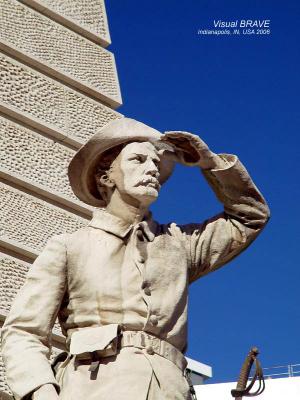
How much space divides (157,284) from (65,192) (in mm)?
2555

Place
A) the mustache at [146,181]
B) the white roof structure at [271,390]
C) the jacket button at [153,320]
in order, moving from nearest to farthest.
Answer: the jacket button at [153,320] < the mustache at [146,181] < the white roof structure at [271,390]

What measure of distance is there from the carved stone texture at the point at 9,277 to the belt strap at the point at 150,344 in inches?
72.7

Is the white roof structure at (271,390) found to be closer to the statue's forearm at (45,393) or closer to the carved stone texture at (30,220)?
the carved stone texture at (30,220)

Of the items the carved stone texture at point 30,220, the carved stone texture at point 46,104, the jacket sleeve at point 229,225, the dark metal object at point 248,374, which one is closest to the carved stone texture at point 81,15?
the carved stone texture at point 46,104

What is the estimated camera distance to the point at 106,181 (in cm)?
483

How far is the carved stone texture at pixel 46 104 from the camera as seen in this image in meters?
7.13

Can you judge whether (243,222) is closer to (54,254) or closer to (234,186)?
(234,186)

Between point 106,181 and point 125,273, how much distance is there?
51 cm

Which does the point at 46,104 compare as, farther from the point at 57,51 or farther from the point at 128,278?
the point at 128,278

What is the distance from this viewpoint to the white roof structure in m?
23.6

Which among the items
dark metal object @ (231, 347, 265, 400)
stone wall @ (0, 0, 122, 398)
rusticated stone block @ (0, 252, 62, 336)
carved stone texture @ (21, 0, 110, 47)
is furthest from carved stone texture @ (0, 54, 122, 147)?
dark metal object @ (231, 347, 265, 400)

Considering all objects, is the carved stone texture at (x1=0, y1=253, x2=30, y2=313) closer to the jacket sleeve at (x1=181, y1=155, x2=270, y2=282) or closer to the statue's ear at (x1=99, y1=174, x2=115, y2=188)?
the statue's ear at (x1=99, y1=174, x2=115, y2=188)

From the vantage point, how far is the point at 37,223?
6703mm

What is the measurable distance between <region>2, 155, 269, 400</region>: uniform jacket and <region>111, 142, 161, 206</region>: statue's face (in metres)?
0.13
